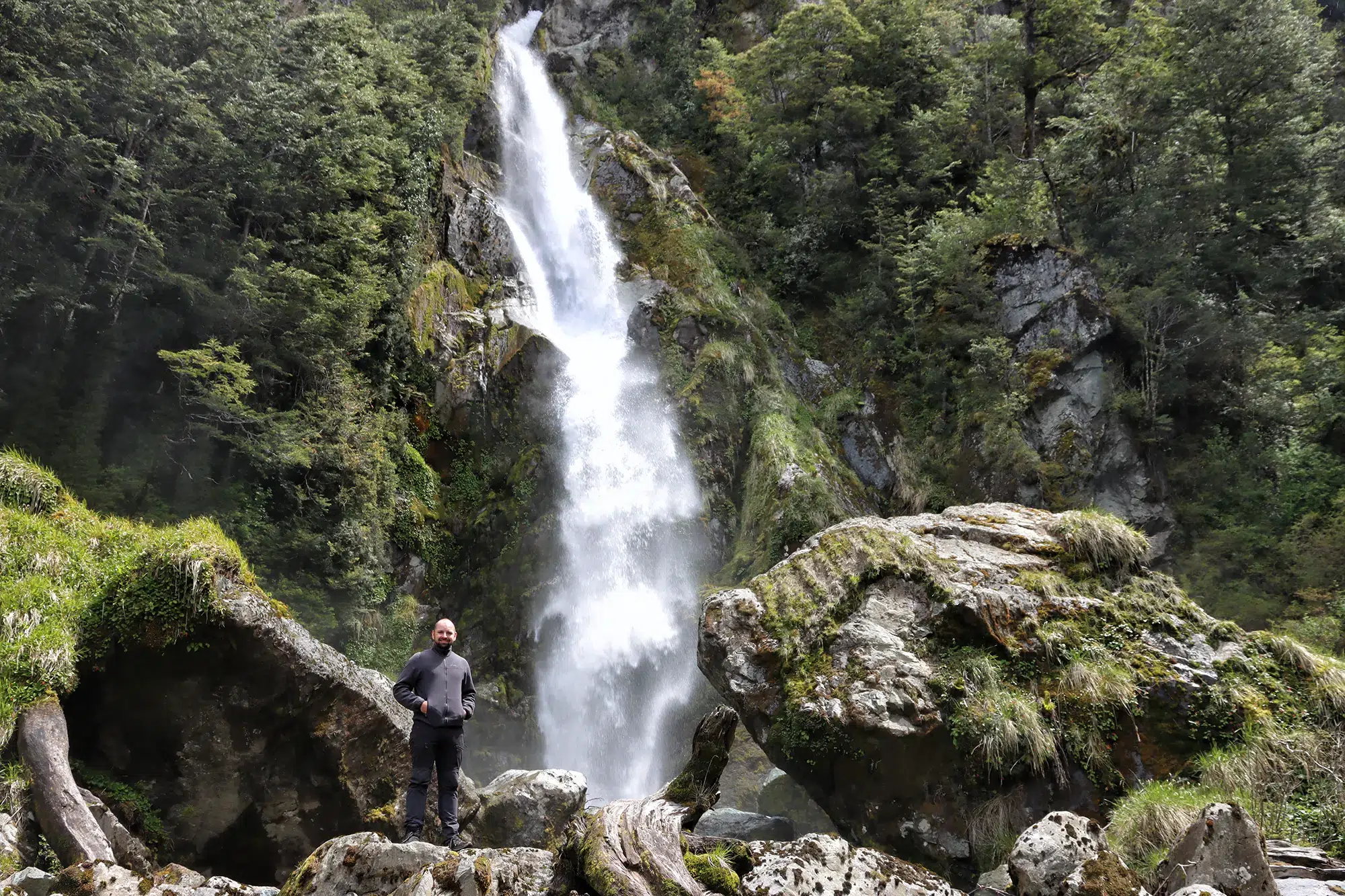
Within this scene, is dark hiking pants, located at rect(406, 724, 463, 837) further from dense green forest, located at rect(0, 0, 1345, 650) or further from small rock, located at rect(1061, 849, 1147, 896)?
dense green forest, located at rect(0, 0, 1345, 650)

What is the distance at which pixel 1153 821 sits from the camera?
201 inches

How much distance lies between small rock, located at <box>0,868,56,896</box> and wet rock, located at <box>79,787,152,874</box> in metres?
1.33

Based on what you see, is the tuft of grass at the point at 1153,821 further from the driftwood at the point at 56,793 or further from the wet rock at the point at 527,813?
the driftwood at the point at 56,793

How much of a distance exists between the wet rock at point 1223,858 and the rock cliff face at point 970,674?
7.63ft

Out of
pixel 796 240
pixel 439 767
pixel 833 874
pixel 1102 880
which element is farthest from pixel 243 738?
pixel 796 240

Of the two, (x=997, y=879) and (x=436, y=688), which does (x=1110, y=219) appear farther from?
(x=436, y=688)

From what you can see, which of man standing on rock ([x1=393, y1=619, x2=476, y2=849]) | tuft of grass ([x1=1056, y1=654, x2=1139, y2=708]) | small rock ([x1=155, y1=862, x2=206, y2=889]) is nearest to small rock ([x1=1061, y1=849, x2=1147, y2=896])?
tuft of grass ([x1=1056, y1=654, x2=1139, y2=708])

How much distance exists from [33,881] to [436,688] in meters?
2.44

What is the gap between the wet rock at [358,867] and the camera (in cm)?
412

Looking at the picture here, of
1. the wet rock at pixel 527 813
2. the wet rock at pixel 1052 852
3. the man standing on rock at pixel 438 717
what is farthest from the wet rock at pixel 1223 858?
the wet rock at pixel 527 813

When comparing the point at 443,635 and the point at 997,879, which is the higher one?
the point at 443,635

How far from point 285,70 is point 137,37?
221 cm

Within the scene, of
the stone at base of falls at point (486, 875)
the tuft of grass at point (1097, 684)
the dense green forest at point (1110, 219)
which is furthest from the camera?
the dense green forest at point (1110, 219)

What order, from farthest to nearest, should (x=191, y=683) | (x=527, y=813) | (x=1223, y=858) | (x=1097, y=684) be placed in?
(x=527, y=813) < (x=1097, y=684) < (x=191, y=683) < (x=1223, y=858)
